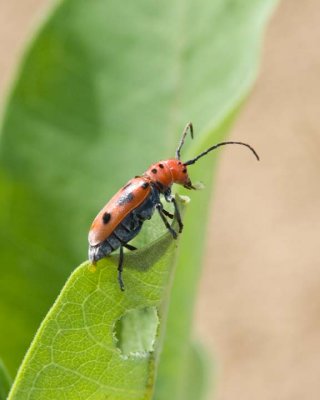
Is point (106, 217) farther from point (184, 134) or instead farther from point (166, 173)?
point (184, 134)

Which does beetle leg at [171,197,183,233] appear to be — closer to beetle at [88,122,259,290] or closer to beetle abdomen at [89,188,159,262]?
beetle at [88,122,259,290]

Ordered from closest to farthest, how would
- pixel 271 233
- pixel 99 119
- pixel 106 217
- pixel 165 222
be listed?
pixel 165 222 < pixel 106 217 < pixel 99 119 < pixel 271 233

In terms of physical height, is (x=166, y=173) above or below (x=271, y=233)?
above

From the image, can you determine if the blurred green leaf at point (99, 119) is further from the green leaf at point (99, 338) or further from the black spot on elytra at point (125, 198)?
the green leaf at point (99, 338)

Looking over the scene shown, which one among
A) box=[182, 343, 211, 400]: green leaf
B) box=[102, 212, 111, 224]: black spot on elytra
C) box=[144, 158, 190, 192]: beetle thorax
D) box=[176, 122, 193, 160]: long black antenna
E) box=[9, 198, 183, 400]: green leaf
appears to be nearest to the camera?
box=[9, 198, 183, 400]: green leaf

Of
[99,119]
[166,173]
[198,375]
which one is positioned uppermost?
[99,119]

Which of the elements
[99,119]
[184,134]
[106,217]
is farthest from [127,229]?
[99,119]

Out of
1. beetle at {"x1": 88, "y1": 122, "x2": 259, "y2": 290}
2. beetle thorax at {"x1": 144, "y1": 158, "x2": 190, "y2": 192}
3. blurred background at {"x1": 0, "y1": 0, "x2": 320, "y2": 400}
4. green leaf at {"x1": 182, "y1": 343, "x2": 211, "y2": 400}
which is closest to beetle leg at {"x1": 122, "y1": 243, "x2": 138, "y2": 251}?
beetle at {"x1": 88, "y1": 122, "x2": 259, "y2": 290}
